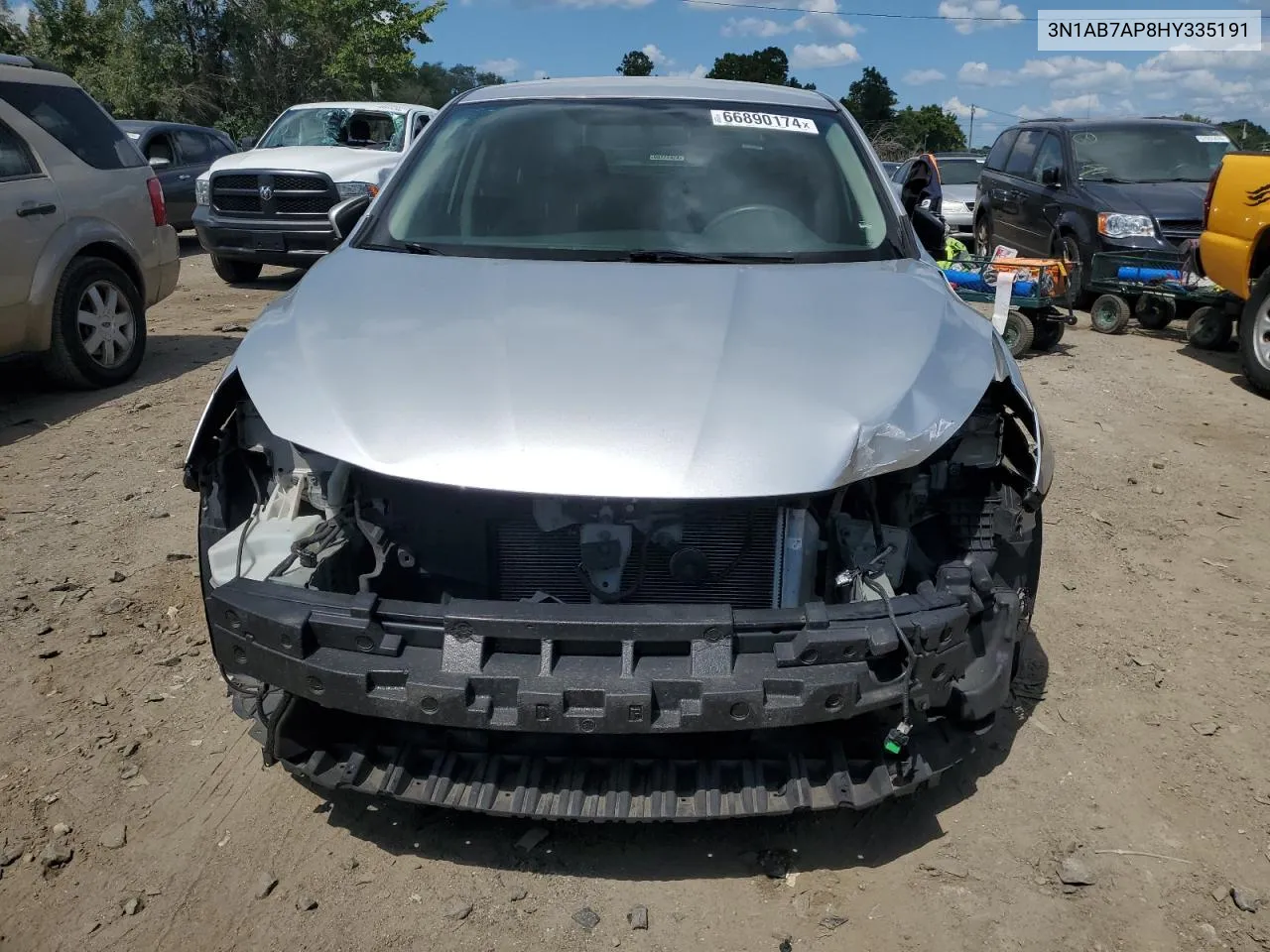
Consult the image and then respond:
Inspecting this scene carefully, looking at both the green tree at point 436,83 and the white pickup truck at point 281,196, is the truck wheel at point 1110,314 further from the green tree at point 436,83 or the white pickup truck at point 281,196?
the green tree at point 436,83

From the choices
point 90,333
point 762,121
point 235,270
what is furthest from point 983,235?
point 90,333

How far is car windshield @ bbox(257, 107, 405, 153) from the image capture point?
11.6 meters

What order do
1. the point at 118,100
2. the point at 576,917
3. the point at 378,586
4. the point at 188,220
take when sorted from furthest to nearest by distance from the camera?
the point at 118,100
the point at 188,220
the point at 378,586
the point at 576,917

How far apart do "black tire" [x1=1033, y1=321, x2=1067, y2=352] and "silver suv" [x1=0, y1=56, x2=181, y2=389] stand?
6.67m

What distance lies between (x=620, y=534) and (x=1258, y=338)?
6.72 metres

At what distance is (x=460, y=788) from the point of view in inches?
94.0

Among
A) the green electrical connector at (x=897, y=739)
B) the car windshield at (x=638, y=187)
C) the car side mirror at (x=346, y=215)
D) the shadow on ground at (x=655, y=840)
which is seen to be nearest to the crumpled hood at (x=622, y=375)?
the car windshield at (x=638, y=187)

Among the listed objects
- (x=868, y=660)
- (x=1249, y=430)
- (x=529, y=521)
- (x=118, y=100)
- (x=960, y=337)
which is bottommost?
(x=1249, y=430)

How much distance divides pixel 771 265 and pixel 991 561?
1.15m

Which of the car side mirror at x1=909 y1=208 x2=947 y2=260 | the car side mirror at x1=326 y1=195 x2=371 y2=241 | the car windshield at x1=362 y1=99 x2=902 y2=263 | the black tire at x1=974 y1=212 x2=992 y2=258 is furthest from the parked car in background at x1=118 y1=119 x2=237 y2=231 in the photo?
the car side mirror at x1=909 y1=208 x2=947 y2=260

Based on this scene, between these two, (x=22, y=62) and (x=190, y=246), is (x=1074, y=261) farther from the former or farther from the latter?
(x=190, y=246)

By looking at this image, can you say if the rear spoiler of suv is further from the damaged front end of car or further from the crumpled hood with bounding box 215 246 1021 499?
the damaged front end of car

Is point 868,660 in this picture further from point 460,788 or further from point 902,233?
point 902,233

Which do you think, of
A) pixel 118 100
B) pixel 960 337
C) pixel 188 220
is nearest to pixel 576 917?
pixel 960 337
